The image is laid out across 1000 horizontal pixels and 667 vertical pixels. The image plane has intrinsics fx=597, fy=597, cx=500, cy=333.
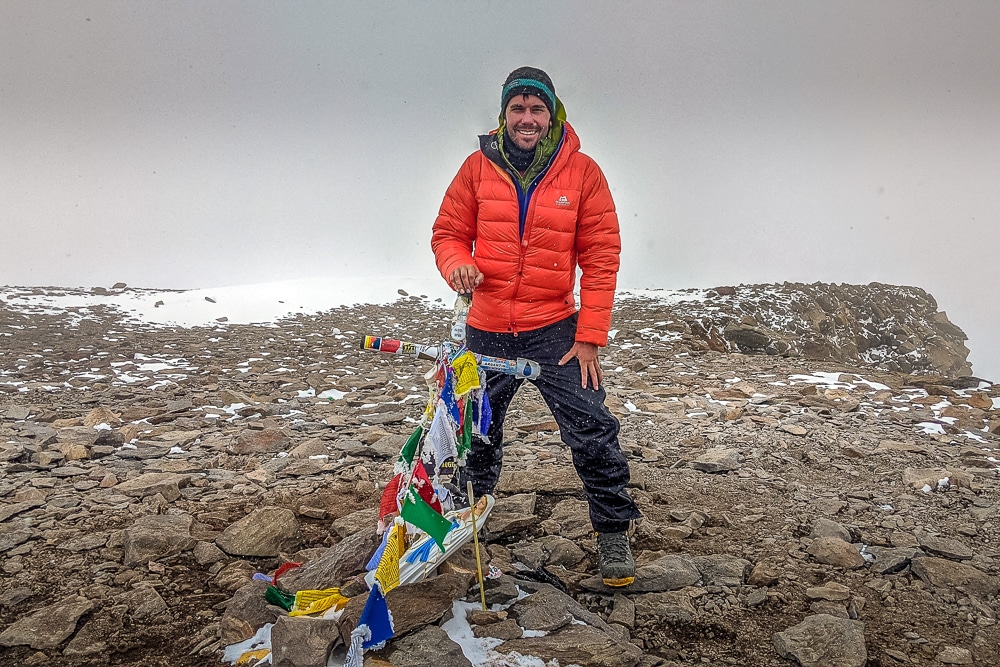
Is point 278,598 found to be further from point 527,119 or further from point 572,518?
point 527,119

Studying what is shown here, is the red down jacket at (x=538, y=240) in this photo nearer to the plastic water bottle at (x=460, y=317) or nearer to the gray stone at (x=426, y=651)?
the plastic water bottle at (x=460, y=317)

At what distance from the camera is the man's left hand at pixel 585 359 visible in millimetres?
3041

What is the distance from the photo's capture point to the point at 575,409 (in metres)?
3.04

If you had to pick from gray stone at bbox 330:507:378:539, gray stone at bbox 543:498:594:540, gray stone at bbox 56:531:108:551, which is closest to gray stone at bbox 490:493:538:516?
gray stone at bbox 543:498:594:540

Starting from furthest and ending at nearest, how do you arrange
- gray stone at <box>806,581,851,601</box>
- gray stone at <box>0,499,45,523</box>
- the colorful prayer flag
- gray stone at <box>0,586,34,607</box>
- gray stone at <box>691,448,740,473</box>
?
gray stone at <box>691,448,740,473</box> < gray stone at <box>0,499,45,523</box> < gray stone at <box>806,581,851,601</box> < gray stone at <box>0,586,34,607</box> < the colorful prayer flag

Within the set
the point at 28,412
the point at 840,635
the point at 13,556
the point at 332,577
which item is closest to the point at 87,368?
the point at 28,412

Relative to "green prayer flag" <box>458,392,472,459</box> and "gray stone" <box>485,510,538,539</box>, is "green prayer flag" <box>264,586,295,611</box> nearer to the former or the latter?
"green prayer flag" <box>458,392,472,459</box>

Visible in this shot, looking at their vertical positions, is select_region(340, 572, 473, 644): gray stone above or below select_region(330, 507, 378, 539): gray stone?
above

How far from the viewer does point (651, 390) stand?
7.53 metres

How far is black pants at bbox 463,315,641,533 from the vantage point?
3047 mm

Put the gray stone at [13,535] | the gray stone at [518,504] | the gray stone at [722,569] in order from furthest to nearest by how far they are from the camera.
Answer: the gray stone at [518,504] < the gray stone at [13,535] < the gray stone at [722,569]

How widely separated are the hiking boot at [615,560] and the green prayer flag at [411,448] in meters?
1.24

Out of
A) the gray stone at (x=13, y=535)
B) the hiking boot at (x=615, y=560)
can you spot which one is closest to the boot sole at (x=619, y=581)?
the hiking boot at (x=615, y=560)

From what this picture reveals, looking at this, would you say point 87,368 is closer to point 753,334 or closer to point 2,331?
point 2,331
